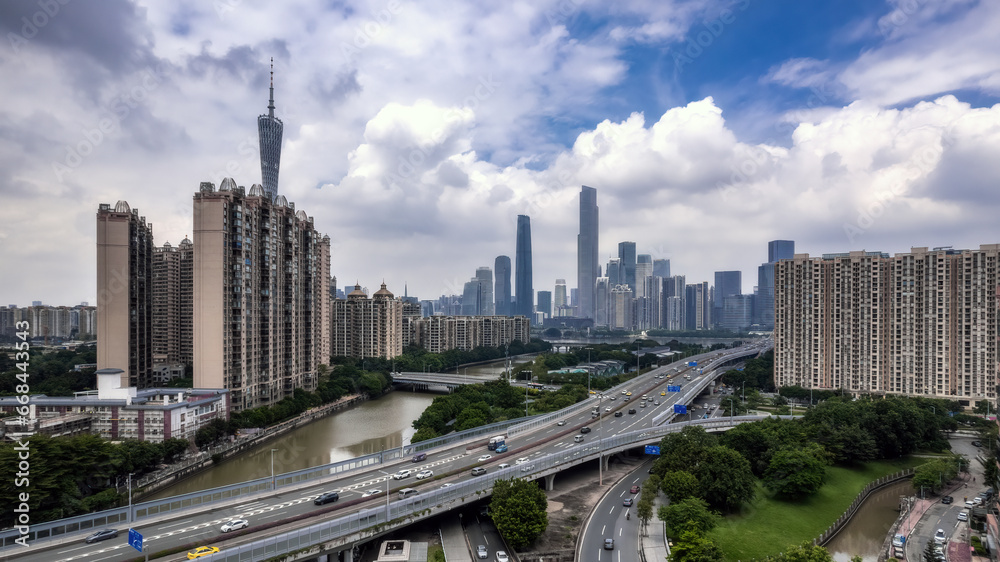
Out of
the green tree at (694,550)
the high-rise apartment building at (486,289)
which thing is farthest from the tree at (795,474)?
the high-rise apartment building at (486,289)

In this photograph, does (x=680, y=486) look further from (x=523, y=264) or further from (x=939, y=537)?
(x=523, y=264)

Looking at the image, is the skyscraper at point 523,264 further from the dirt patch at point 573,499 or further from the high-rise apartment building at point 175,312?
the dirt patch at point 573,499

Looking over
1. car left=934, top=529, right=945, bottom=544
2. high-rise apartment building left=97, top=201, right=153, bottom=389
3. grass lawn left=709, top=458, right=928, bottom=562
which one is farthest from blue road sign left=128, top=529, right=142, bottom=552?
high-rise apartment building left=97, top=201, right=153, bottom=389

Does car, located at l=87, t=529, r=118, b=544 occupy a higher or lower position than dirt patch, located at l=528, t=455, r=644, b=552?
higher

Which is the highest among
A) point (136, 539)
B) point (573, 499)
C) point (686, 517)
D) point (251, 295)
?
point (251, 295)

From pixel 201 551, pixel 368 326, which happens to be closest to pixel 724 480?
pixel 201 551

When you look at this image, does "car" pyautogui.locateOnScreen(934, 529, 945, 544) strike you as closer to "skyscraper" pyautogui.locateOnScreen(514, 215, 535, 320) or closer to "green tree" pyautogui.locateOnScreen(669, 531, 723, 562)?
"green tree" pyautogui.locateOnScreen(669, 531, 723, 562)
